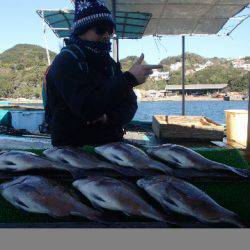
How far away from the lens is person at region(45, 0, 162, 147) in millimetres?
2756

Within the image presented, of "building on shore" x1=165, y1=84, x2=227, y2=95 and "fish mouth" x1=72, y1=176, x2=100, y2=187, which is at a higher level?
"fish mouth" x1=72, y1=176, x2=100, y2=187

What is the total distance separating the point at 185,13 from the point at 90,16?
8971mm

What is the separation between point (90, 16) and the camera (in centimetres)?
320

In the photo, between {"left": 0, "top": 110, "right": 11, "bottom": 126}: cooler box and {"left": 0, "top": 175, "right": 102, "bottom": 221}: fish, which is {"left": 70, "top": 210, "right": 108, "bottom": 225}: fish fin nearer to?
{"left": 0, "top": 175, "right": 102, "bottom": 221}: fish

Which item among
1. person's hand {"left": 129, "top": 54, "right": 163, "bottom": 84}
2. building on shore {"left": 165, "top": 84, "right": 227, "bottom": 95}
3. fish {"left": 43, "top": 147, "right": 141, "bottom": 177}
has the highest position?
person's hand {"left": 129, "top": 54, "right": 163, "bottom": 84}

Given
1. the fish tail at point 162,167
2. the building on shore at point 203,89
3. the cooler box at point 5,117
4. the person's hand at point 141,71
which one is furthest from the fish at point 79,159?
the building on shore at point 203,89

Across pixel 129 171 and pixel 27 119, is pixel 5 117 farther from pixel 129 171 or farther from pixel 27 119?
pixel 129 171

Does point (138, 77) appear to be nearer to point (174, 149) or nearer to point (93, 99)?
point (93, 99)

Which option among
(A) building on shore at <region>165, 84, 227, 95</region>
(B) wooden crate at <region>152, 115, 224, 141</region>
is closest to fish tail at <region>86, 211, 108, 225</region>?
(B) wooden crate at <region>152, 115, 224, 141</region>

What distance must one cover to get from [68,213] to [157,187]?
576mm

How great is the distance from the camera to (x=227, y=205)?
7.69ft

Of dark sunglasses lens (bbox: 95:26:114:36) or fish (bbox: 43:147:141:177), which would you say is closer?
fish (bbox: 43:147:141:177)

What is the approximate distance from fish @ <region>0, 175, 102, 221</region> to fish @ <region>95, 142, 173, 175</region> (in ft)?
2.02

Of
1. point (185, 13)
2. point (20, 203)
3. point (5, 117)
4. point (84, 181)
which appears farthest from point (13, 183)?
point (5, 117)
